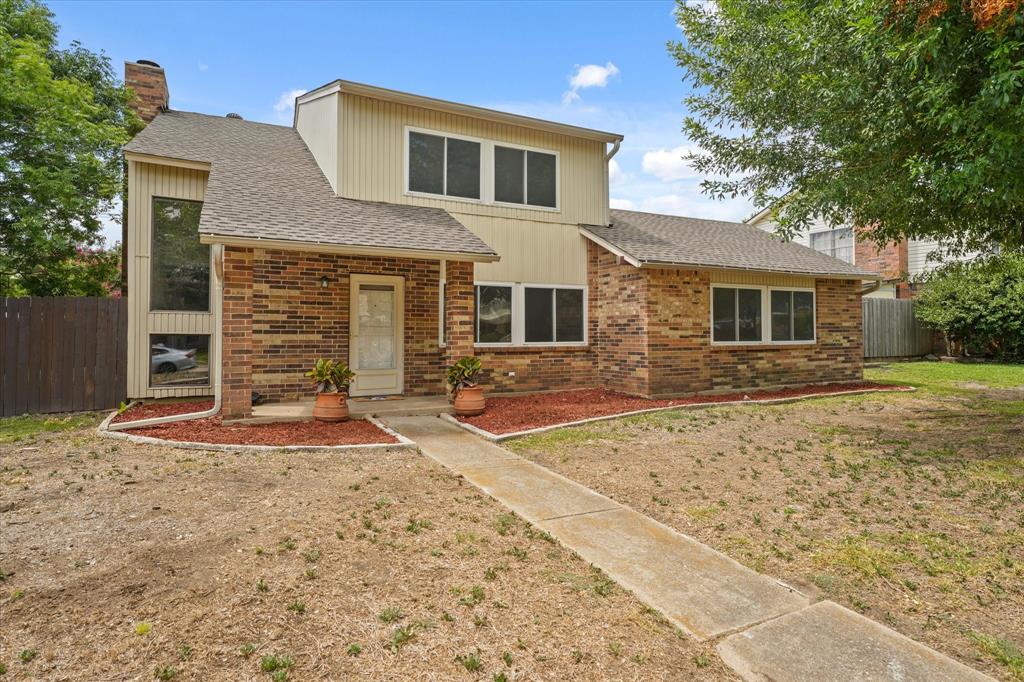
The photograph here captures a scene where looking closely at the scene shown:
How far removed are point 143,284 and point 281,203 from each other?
3023mm

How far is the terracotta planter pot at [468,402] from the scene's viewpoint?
862 cm

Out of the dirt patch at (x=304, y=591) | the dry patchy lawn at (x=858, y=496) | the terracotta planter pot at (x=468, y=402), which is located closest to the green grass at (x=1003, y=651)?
the dry patchy lawn at (x=858, y=496)

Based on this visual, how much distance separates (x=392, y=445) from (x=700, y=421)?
15.8ft

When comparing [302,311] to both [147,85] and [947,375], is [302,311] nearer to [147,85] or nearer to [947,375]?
[147,85]

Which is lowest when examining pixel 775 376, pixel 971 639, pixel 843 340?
pixel 971 639

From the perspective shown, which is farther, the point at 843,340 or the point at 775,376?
the point at 843,340

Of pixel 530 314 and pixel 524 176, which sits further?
pixel 524 176

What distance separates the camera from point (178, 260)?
9.84 m

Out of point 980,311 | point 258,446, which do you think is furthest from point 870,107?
point 980,311

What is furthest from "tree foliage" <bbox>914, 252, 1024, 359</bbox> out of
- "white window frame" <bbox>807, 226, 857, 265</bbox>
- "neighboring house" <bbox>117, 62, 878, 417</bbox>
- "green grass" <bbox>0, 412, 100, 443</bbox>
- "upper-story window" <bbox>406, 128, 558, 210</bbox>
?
"green grass" <bbox>0, 412, 100, 443</bbox>

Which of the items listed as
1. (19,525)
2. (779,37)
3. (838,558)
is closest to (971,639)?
(838,558)

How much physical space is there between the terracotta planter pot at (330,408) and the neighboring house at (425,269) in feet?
3.15

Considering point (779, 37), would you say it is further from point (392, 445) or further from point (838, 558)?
point (392, 445)

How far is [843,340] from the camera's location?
1324 centimetres
